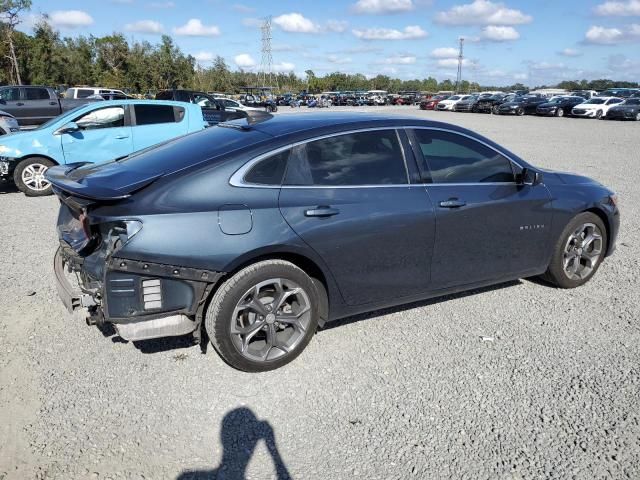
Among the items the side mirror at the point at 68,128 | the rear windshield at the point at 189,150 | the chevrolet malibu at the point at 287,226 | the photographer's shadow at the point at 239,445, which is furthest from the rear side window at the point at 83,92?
the photographer's shadow at the point at 239,445

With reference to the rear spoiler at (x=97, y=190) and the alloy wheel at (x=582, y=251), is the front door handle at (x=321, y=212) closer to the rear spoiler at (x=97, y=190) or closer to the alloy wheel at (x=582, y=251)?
the rear spoiler at (x=97, y=190)

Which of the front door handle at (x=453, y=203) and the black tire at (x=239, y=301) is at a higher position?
the front door handle at (x=453, y=203)

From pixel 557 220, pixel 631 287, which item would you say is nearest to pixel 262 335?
pixel 557 220

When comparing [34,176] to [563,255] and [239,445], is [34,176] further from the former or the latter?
[563,255]

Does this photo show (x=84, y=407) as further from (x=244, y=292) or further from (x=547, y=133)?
(x=547, y=133)

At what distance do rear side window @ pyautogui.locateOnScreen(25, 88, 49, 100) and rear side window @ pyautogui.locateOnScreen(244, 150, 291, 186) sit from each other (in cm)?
2013

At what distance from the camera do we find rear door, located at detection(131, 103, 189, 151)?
9.39 meters

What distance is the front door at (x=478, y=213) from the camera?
157 inches

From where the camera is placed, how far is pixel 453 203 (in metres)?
3.95

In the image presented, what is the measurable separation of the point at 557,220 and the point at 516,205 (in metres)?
0.55

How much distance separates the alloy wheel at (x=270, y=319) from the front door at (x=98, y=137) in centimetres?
686

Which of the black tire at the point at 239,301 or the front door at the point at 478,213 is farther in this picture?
the front door at the point at 478,213

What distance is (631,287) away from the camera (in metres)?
4.96

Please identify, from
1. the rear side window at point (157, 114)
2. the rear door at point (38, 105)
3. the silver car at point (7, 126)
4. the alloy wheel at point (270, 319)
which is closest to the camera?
the alloy wheel at point (270, 319)
